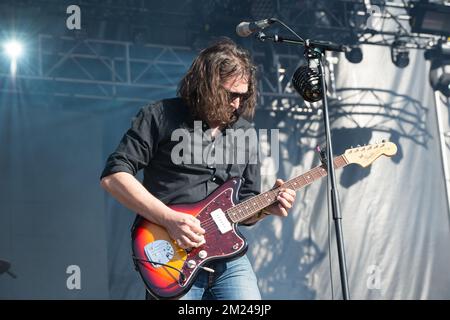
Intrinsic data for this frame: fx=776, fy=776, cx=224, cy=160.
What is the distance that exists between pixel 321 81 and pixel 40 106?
4001mm

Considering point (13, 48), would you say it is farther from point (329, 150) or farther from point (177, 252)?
point (329, 150)

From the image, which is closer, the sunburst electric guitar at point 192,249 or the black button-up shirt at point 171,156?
the sunburst electric guitar at point 192,249

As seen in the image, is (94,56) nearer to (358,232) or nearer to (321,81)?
(358,232)

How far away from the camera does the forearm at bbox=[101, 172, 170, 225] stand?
326 centimetres

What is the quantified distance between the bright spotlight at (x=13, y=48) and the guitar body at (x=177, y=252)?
3616 mm

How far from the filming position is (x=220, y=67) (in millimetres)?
3619

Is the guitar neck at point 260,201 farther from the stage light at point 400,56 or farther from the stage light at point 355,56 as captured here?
the stage light at point 400,56

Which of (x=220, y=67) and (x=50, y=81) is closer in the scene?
(x=220, y=67)

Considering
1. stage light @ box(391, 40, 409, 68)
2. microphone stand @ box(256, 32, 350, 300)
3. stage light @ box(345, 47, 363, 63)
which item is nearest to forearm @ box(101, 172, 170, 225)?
microphone stand @ box(256, 32, 350, 300)

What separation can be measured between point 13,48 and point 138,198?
370cm

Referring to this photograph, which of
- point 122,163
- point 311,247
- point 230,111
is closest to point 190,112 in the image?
point 230,111

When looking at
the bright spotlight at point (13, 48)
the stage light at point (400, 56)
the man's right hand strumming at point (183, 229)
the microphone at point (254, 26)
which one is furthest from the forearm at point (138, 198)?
the stage light at point (400, 56)

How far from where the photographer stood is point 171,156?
3.40 metres

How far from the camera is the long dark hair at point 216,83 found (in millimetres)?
3543
